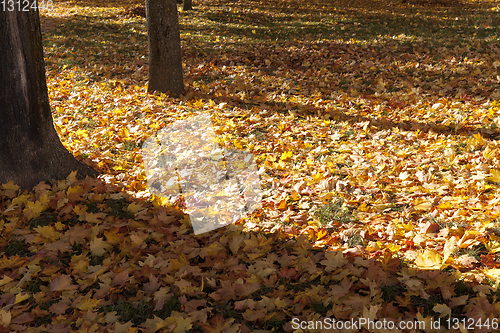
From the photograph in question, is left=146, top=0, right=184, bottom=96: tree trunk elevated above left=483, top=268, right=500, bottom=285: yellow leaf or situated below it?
above

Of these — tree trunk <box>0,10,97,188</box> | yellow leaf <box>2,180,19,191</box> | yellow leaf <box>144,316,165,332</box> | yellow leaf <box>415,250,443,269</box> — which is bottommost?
yellow leaf <box>144,316,165,332</box>

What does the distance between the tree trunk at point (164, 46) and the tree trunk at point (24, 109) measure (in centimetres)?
303

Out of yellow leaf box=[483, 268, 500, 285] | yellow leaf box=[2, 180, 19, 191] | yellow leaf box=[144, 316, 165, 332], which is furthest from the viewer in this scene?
yellow leaf box=[2, 180, 19, 191]

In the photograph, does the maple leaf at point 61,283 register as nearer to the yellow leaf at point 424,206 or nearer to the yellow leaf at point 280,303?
the yellow leaf at point 280,303

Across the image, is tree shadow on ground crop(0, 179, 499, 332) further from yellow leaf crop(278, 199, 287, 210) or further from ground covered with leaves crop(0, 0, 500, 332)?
yellow leaf crop(278, 199, 287, 210)

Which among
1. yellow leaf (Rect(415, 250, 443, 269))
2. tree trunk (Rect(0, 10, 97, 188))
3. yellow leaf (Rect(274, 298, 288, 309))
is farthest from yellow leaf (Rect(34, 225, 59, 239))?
yellow leaf (Rect(415, 250, 443, 269))

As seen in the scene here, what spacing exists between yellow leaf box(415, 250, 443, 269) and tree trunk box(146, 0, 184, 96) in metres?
5.25

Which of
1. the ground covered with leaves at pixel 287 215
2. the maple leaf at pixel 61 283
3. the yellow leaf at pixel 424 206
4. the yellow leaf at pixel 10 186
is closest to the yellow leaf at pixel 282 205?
the ground covered with leaves at pixel 287 215

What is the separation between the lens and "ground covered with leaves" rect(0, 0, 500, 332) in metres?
2.24

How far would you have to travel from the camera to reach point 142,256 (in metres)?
2.72

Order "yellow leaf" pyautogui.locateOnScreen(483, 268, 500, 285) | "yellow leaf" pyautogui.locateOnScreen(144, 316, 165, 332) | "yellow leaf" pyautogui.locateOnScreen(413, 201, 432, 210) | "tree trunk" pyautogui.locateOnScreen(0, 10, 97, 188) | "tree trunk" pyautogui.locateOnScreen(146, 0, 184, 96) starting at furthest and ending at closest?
1. "tree trunk" pyautogui.locateOnScreen(146, 0, 184, 96)
2. "tree trunk" pyautogui.locateOnScreen(0, 10, 97, 188)
3. "yellow leaf" pyautogui.locateOnScreen(413, 201, 432, 210)
4. "yellow leaf" pyautogui.locateOnScreen(483, 268, 500, 285)
5. "yellow leaf" pyautogui.locateOnScreen(144, 316, 165, 332)

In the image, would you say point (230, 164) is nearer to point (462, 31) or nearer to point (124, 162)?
point (124, 162)

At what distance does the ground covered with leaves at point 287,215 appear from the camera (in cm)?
224

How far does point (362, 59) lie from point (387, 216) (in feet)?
20.0
